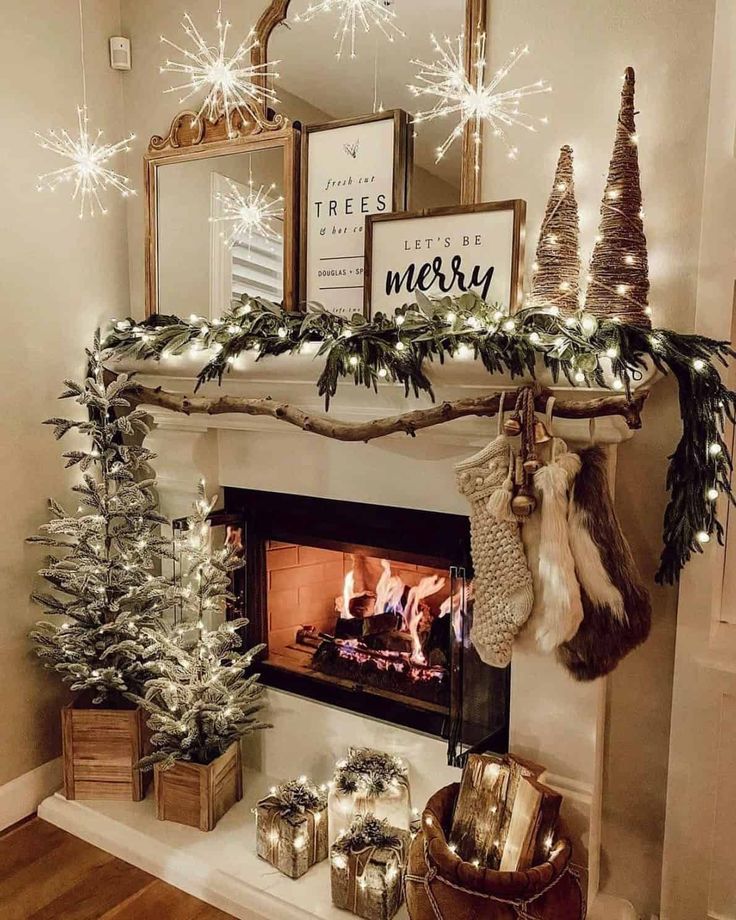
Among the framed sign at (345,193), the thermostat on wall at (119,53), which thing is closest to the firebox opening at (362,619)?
the framed sign at (345,193)

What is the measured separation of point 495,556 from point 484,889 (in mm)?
719

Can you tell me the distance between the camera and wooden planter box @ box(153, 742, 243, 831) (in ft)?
7.56

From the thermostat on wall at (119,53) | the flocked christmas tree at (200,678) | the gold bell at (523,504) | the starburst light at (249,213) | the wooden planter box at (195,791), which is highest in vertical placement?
the thermostat on wall at (119,53)

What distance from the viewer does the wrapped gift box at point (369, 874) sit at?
1.94 metres

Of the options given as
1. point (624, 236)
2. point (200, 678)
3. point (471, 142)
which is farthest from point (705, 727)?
point (471, 142)

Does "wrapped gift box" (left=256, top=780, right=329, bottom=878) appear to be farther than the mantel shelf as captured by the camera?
Yes

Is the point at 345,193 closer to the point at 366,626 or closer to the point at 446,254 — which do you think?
the point at 446,254

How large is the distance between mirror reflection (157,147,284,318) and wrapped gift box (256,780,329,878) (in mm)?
1469

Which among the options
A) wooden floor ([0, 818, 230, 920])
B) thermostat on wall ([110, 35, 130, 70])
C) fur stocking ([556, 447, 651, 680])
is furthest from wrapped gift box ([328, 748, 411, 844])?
thermostat on wall ([110, 35, 130, 70])

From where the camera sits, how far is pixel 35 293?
2.44 m

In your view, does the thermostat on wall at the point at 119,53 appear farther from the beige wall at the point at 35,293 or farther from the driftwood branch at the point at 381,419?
the driftwood branch at the point at 381,419

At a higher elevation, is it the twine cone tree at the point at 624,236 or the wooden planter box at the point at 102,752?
the twine cone tree at the point at 624,236

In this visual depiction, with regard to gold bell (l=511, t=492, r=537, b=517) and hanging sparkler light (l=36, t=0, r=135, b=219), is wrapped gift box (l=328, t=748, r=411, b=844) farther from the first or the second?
hanging sparkler light (l=36, t=0, r=135, b=219)

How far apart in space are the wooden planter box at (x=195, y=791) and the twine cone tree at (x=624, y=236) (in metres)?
1.74
